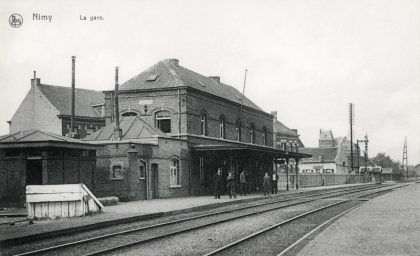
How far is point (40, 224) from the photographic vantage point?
49.0 feet

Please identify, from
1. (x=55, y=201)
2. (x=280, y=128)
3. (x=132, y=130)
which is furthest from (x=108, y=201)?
(x=280, y=128)

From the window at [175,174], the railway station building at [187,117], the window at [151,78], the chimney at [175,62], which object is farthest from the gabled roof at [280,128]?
the window at [175,174]

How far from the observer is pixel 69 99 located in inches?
2303

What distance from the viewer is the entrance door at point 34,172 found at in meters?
22.2

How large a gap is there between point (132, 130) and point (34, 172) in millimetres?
9209

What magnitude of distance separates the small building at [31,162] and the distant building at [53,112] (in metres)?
32.7

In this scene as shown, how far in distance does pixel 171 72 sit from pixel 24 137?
1442cm

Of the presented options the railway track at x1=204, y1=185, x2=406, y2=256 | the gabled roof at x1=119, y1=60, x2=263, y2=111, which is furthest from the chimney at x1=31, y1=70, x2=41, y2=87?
the railway track at x1=204, y1=185, x2=406, y2=256

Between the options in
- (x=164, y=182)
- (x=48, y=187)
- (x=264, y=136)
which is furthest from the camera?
(x=264, y=136)

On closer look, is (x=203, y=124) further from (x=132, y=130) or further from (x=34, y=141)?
(x=34, y=141)

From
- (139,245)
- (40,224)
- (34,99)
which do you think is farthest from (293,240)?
(34,99)

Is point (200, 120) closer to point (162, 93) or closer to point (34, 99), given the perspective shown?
point (162, 93)

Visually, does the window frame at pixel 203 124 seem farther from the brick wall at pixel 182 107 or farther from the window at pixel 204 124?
the brick wall at pixel 182 107

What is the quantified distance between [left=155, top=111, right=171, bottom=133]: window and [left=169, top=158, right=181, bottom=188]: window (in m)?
2.97
